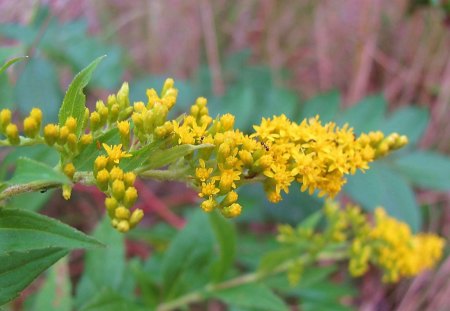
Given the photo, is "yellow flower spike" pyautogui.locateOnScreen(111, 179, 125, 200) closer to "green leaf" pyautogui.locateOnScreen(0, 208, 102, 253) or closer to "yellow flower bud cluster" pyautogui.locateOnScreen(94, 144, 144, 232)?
"yellow flower bud cluster" pyautogui.locateOnScreen(94, 144, 144, 232)

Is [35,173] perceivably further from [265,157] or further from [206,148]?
[265,157]

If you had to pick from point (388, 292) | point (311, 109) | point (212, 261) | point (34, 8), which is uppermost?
point (34, 8)

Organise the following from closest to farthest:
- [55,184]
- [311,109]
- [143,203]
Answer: [55,184], [311,109], [143,203]

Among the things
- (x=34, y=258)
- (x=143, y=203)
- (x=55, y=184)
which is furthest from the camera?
(x=143, y=203)

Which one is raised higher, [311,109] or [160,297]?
[311,109]

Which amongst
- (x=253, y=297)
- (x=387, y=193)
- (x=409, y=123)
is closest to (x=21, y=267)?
(x=253, y=297)

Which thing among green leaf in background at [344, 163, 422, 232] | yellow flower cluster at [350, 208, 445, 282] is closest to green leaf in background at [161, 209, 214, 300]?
yellow flower cluster at [350, 208, 445, 282]

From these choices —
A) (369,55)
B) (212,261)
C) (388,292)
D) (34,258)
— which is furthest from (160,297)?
(369,55)

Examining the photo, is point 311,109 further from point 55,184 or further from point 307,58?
point 55,184
